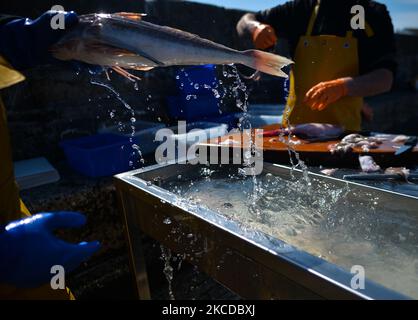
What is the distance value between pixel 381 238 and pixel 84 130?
9.19 ft

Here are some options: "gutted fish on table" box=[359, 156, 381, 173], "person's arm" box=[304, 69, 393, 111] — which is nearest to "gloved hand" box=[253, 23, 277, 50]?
"person's arm" box=[304, 69, 393, 111]

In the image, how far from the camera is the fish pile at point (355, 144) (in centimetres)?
199

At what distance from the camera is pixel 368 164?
1.88m

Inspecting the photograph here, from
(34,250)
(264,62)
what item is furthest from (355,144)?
(34,250)

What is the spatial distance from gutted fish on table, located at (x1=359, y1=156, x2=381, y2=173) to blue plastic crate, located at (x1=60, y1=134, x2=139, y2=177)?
1.68m

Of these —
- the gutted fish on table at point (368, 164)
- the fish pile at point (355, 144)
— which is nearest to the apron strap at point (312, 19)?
the fish pile at point (355, 144)

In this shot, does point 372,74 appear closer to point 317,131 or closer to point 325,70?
point 325,70

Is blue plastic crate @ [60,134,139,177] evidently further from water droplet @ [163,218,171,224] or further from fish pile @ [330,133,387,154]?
fish pile @ [330,133,387,154]

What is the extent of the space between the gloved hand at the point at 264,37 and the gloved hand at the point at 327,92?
596mm

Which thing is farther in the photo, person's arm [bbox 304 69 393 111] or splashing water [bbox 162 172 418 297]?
person's arm [bbox 304 69 393 111]

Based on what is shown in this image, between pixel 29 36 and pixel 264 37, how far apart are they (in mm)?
1995

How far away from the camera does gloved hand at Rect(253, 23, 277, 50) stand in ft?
9.20

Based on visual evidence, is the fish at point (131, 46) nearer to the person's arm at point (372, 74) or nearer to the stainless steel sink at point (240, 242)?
the stainless steel sink at point (240, 242)

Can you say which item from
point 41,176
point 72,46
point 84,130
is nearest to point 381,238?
point 72,46
